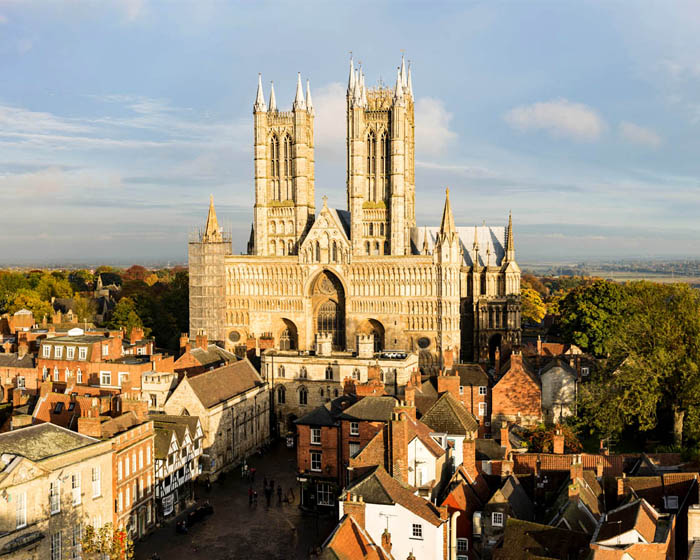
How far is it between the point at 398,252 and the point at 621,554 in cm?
5808

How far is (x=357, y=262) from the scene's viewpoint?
77.5m

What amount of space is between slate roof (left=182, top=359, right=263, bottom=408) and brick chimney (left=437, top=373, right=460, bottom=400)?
45.8 ft

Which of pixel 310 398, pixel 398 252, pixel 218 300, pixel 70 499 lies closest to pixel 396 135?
pixel 398 252

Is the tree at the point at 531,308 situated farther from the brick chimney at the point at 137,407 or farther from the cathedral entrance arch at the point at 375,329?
the brick chimney at the point at 137,407

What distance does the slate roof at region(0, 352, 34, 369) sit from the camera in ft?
182

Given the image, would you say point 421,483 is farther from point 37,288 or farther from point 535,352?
point 37,288

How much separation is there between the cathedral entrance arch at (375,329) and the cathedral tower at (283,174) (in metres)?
12.5

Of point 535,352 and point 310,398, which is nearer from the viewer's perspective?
point 310,398

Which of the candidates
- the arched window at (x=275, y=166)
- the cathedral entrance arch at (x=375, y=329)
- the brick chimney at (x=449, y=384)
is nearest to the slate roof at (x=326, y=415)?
the brick chimney at (x=449, y=384)

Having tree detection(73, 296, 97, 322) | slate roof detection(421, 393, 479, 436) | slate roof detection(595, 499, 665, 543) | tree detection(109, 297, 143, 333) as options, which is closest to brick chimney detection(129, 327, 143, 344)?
tree detection(109, 297, 143, 333)

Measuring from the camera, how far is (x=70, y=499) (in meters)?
31.6

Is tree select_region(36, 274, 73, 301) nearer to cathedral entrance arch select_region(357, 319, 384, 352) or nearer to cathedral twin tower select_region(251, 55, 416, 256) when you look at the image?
cathedral twin tower select_region(251, 55, 416, 256)

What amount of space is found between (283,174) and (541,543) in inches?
2524

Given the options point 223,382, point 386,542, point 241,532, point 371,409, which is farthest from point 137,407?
point 386,542
